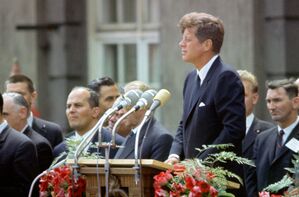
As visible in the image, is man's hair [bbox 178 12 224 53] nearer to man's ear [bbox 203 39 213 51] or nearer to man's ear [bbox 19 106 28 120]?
man's ear [bbox 203 39 213 51]

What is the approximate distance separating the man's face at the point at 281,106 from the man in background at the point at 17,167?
2282 mm

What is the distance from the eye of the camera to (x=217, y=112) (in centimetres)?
975

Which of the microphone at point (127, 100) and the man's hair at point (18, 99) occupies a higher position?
the microphone at point (127, 100)

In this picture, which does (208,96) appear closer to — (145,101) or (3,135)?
(145,101)

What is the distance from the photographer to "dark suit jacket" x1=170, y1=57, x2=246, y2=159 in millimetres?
9680

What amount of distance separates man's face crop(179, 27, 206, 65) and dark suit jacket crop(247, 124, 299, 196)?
1918mm

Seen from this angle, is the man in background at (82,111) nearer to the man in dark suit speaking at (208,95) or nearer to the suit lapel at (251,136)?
the suit lapel at (251,136)

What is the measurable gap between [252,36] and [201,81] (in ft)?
20.8

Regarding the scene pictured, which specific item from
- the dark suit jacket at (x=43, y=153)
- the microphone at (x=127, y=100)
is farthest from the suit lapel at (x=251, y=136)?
the microphone at (x=127, y=100)

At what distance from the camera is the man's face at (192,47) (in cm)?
987

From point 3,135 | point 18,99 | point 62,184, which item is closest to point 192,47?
point 62,184

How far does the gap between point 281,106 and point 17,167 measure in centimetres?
251

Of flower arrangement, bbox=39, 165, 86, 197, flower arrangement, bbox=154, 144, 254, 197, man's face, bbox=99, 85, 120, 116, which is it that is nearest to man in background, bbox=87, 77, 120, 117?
man's face, bbox=99, 85, 120, 116

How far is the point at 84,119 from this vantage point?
481 inches
